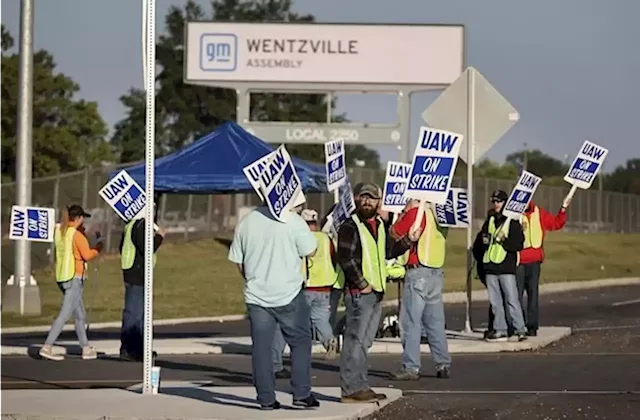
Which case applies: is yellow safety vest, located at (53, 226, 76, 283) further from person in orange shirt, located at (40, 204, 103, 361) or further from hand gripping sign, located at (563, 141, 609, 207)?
hand gripping sign, located at (563, 141, 609, 207)

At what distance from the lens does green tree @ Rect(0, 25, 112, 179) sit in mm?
57594

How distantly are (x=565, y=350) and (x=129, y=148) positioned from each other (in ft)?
193

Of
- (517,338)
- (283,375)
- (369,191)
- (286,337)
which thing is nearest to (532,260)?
(517,338)

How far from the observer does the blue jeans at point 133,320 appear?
627 inches

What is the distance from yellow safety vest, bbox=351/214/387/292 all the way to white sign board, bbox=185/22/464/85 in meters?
31.7

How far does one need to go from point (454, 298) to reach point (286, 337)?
1866cm

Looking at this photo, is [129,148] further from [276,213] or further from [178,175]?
[276,213]

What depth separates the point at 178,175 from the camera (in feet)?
57.0

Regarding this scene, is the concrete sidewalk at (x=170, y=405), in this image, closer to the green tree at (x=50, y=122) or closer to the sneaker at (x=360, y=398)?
the sneaker at (x=360, y=398)

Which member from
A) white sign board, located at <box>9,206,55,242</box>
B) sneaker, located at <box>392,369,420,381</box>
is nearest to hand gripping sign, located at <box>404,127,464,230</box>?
sneaker, located at <box>392,369,420,381</box>

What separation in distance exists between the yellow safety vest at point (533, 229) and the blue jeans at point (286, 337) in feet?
22.6

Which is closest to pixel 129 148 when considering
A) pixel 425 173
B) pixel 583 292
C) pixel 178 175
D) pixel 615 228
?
pixel 615 228

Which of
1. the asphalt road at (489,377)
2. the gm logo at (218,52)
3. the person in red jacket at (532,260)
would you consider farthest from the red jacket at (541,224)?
the gm logo at (218,52)

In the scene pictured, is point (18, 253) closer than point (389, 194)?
No
